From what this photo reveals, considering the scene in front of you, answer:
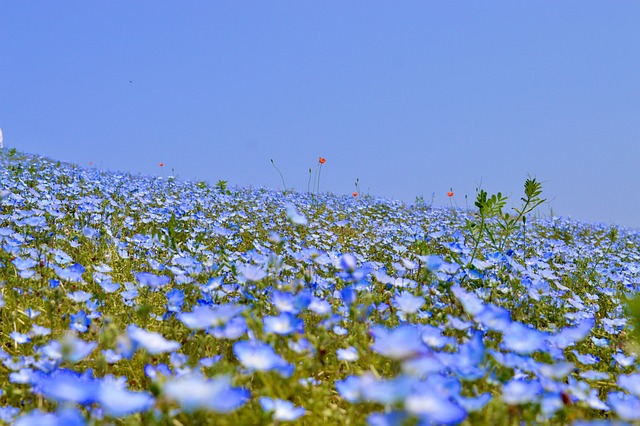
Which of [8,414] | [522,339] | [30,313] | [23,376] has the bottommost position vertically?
[8,414]

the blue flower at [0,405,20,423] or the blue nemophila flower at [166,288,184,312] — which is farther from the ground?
the blue nemophila flower at [166,288,184,312]

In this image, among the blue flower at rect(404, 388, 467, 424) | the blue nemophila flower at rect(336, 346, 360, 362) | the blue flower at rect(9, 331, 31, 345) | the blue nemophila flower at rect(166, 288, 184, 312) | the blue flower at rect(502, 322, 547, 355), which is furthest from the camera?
the blue nemophila flower at rect(166, 288, 184, 312)

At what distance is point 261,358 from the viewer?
1.46 metres

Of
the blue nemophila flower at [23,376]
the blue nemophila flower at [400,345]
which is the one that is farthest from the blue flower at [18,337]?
the blue nemophila flower at [400,345]

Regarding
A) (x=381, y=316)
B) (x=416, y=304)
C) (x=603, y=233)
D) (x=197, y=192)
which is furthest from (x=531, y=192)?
(x=603, y=233)

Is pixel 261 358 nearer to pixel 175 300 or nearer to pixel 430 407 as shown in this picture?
pixel 430 407

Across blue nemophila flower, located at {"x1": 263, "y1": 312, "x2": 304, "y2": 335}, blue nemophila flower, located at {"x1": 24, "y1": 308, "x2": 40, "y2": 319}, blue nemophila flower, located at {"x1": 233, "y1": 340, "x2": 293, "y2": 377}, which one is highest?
blue nemophila flower, located at {"x1": 24, "y1": 308, "x2": 40, "y2": 319}

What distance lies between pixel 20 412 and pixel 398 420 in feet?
4.67

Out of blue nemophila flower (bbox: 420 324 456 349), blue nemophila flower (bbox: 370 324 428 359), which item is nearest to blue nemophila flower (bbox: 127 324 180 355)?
blue nemophila flower (bbox: 370 324 428 359)

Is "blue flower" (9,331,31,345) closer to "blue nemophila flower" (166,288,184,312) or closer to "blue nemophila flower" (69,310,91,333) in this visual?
"blue nemophila flower" (69,310,91,333)

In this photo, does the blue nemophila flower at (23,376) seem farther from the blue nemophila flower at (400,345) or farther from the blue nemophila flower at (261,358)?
the blue nemophila flower at (400,345)

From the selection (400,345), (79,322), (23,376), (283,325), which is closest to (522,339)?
(400,345)

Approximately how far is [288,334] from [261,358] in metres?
0.37

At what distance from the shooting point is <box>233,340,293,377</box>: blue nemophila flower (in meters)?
1.41
